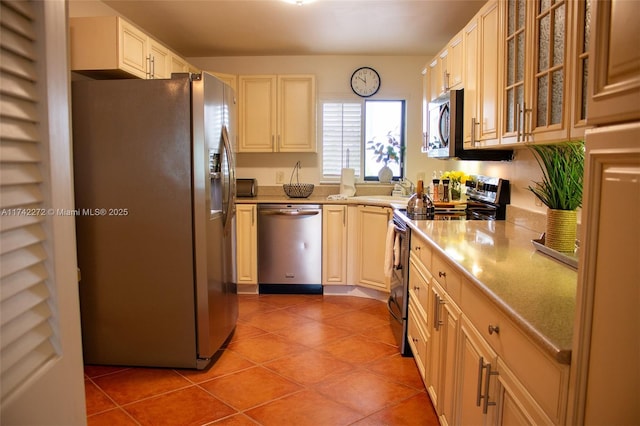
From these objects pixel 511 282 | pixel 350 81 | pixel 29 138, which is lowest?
pixel 511 282

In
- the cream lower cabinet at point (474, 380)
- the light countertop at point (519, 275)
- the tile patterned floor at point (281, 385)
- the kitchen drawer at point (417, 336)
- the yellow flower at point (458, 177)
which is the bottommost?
the tile patterned floor at point (281, 385)

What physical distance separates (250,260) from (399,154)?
188 cm

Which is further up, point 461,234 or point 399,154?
point 399,154

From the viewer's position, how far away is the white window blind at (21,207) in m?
0.51

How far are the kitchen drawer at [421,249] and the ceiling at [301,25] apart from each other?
170 centimetres

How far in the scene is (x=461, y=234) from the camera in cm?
244

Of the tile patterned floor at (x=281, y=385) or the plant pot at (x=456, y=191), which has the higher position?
the plant pot at (x=456, y=191)

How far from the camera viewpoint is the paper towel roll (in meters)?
4.69

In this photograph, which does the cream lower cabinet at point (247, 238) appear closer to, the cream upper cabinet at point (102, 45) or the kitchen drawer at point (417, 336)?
the cream upper cabinet at point (102, 45)

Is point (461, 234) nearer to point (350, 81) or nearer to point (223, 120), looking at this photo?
point (223, 120)

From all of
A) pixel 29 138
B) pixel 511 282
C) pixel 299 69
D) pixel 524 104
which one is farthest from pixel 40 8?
pixel 299 69

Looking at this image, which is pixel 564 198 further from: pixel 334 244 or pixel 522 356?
pixel 334 244

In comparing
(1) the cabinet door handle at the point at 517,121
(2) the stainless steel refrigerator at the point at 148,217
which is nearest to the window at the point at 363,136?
(2) the stainless steel refrigerator at the point at 148,217

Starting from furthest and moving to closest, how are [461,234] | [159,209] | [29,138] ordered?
[159,209]
[461,234]
[29,138]
